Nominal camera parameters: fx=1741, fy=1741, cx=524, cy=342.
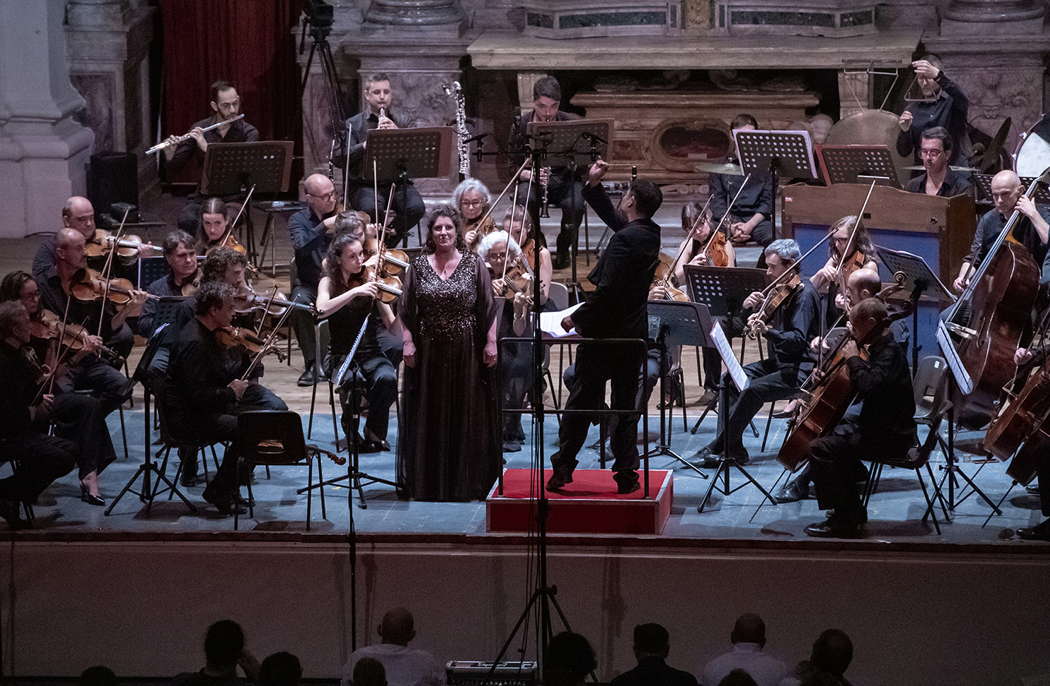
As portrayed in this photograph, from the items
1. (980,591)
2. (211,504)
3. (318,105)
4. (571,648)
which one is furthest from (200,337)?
(318,105)

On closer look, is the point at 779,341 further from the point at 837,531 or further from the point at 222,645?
the point at 222,645

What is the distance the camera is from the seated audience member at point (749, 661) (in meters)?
5.83

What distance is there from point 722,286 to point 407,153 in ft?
8.00

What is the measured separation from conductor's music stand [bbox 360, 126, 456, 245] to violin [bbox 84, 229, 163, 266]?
4.41 feet

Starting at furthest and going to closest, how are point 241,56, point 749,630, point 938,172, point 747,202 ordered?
point 241,56 → point 747,202 → point 938,172 → point 749,630

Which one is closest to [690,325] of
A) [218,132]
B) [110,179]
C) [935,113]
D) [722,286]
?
[722,286]

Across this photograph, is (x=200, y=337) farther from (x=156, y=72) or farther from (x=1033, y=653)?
(x=156, y=72)

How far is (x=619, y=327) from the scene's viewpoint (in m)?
6.96

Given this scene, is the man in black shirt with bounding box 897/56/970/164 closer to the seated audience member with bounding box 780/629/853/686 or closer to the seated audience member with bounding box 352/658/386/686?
the seated audience member with bounding box 780/629/853/686

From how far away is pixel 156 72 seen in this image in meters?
13.6

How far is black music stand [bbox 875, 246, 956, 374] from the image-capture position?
7.37 m

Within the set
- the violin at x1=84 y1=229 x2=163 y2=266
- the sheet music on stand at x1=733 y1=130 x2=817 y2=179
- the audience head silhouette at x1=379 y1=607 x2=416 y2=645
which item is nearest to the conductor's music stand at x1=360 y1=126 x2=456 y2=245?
the violin at x1=84 y1=229 x2=163 y2=266

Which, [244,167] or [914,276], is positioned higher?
[244,167]

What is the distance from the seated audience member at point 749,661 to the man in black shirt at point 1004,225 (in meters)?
2.57
